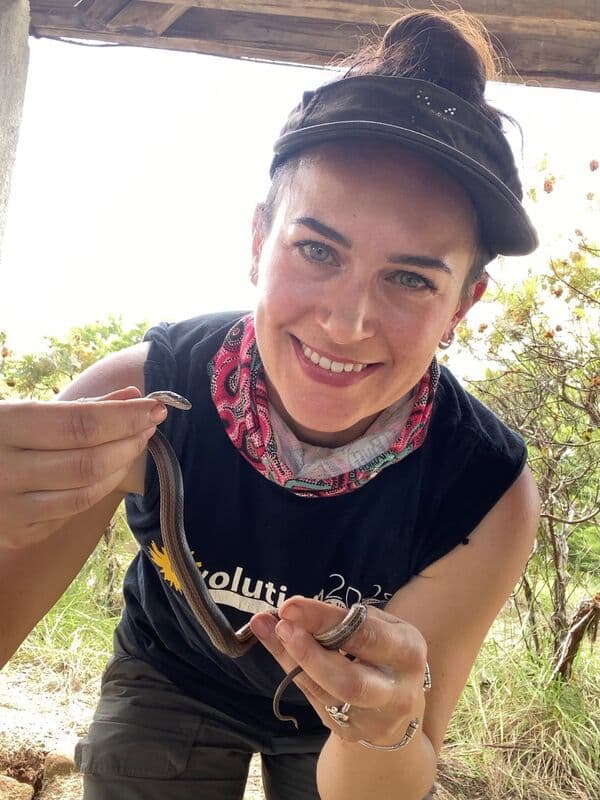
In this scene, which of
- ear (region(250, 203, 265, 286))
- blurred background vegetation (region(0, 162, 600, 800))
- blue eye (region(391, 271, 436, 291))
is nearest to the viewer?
blue eye (region(391, 271, 436, 291))

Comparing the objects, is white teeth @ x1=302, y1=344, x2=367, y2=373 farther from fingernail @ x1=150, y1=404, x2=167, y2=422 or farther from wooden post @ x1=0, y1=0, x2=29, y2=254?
wooden post @ x1=0, y1=0, x2=29, y2=254

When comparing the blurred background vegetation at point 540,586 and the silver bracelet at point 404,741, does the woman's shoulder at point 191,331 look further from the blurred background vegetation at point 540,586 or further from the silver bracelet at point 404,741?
the blurred background vegetation at point 540,586

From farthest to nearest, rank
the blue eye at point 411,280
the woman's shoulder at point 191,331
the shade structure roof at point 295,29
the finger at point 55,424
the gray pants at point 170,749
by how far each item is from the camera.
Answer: the shade structure roof at point 295,29
the gray pants at point 170,749
the woman's shoulder at point 191,331
the blue eye at point 411,280
the finger at point 55,424

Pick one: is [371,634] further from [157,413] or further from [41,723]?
[41,723]

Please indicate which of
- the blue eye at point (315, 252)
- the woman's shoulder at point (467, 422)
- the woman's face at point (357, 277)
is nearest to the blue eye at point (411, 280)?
the woman's face at point (357, 277)

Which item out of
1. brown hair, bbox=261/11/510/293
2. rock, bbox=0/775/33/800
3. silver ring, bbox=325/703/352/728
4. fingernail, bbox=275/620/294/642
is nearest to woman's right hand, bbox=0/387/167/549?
fingernail, bbox=275/620/294/642

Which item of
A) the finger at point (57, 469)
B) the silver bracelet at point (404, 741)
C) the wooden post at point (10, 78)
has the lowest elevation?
the silver bracelet at point (404, 741)

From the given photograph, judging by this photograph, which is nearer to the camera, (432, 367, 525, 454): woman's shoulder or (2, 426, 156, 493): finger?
(2, 426, 156, 493): finger

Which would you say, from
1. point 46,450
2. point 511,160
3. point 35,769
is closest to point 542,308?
point 511,160
